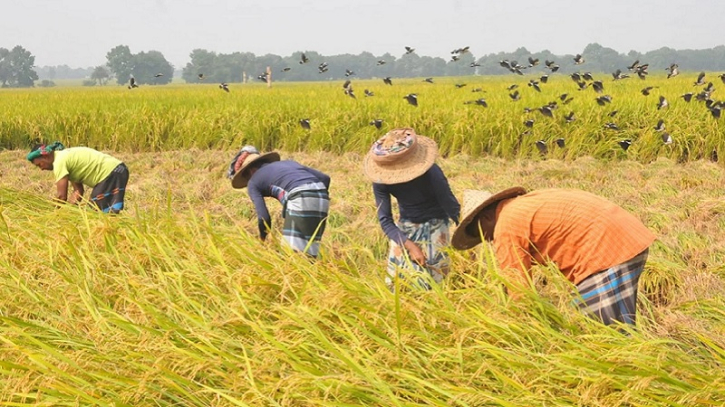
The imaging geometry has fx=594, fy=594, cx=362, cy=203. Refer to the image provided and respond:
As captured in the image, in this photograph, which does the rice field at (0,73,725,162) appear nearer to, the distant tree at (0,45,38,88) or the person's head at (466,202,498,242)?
the person's head at (466,202,498,242)

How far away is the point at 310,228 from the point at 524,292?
2089 mm

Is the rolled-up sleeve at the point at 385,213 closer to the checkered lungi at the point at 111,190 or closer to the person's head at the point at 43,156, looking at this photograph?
the checkered lungi at the point at 111,190

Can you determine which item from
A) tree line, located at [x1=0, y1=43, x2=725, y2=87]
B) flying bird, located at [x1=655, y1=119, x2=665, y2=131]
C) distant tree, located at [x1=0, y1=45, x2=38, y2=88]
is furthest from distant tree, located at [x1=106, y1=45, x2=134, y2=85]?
flying bird, located at [x1=655, y1=119, x2=665, y2=131]

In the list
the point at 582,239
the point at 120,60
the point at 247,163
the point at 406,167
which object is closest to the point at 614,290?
the point at 582,239

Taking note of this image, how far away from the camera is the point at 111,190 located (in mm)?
5500

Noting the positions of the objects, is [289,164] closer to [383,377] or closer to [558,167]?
[383,377]

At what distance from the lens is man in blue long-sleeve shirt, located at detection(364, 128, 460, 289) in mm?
3186

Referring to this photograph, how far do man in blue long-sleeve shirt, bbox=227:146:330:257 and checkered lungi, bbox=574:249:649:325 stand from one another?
69.3 inches

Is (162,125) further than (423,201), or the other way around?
(162,125)

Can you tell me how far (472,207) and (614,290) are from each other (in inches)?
26.5

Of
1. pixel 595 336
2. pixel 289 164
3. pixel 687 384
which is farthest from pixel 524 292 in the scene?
pixel 289 164

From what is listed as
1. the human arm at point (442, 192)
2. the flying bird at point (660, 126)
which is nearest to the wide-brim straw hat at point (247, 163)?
the human arm at point (442, 192)

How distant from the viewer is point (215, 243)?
2.78m

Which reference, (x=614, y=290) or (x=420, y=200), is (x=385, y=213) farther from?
(x=614, y=290)
